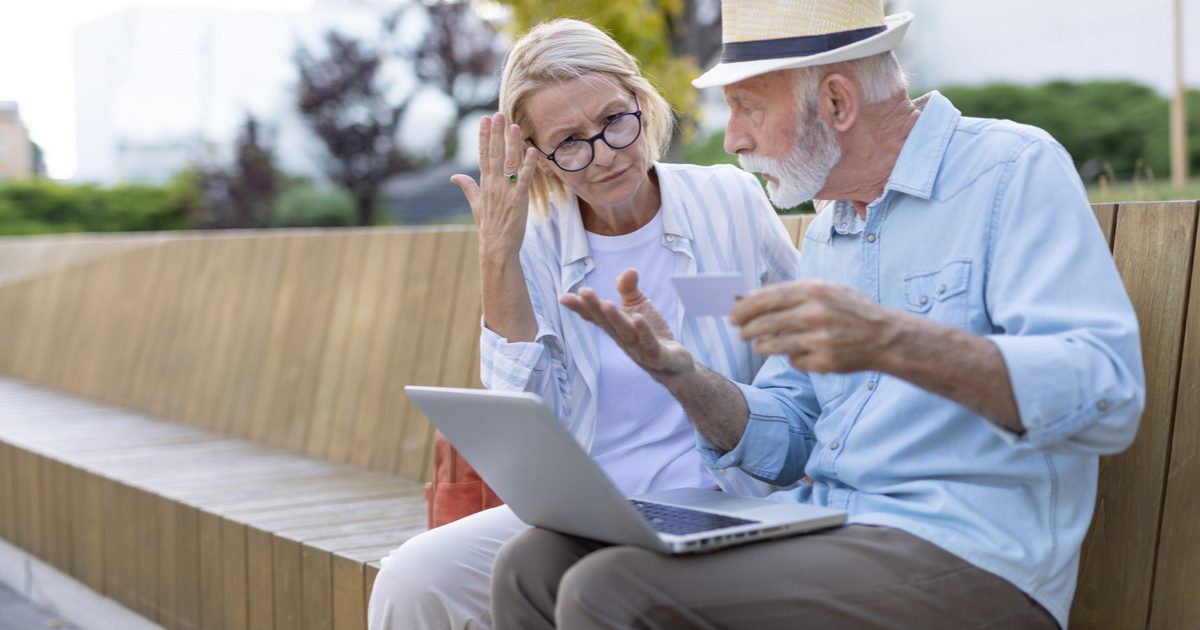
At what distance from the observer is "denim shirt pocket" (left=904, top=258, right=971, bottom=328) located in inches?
78.2

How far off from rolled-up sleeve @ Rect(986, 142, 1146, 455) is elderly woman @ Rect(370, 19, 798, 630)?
85 centimetres

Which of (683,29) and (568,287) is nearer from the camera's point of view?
(568,287)

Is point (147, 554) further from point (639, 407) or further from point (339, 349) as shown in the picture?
point (639, 407)

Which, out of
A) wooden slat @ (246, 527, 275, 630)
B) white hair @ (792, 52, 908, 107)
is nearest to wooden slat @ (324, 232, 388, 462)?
Result: wooden slat @ (246, 527, 275, 630)

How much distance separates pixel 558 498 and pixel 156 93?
26.6 metres

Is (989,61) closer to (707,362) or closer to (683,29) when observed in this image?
(683,29)

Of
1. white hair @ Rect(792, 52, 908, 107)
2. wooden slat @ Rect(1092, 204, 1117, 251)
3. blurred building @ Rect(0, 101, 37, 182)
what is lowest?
Result: wooden slat @ Rect(1092, 204, 1117, 251)

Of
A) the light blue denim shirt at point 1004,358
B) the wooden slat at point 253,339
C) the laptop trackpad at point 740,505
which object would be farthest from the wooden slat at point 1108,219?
the wooden slat at point 253,339

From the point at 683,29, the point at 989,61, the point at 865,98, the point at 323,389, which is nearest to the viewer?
the point at 865,98

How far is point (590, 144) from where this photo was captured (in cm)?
275

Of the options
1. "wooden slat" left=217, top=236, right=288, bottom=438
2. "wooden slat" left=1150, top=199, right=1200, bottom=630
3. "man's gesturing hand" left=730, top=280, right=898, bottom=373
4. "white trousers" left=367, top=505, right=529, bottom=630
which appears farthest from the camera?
"wooden slat" left=217, top=236, right=288, bottom=438

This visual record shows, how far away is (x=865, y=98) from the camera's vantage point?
2180mm

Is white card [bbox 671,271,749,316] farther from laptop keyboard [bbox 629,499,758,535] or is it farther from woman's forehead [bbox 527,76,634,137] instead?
woman's forehead [bbox 527,76,634,137]

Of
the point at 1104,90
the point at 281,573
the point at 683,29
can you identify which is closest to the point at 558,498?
the point at 281,573
